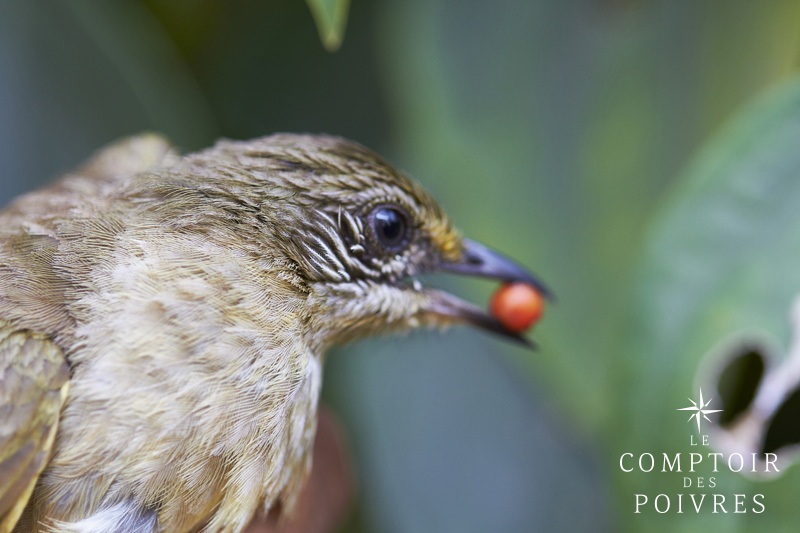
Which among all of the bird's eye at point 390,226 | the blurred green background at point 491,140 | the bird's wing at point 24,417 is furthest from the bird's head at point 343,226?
the blurred green background at point 491,140

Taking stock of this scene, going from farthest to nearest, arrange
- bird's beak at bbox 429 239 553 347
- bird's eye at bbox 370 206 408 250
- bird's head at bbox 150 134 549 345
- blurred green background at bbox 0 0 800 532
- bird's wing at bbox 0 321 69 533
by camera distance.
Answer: blurred green background at bbox 0 0 800 532, bird's beak at bbox 429 239 553 347, bird's eye at bbox 370 206 408 250, bird's head at bbox 150 134 549 345, bird's wing at bbox 0 321 69 533

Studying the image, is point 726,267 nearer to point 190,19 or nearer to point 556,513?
point 556,513

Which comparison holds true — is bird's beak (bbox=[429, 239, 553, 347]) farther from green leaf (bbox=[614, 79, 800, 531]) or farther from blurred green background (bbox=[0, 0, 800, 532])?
blurred green background (bbox=[0, 0, 800, 532])

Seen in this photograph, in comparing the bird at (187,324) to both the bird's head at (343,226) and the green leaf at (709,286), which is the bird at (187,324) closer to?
the bird's head at (343,226)

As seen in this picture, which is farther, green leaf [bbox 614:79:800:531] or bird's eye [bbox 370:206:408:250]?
green leaf [bbox 614:79:800:531]

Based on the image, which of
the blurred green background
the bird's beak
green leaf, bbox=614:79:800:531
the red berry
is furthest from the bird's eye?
the blurred green background

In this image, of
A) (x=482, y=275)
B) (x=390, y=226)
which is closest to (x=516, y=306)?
(x=482, y=275)
